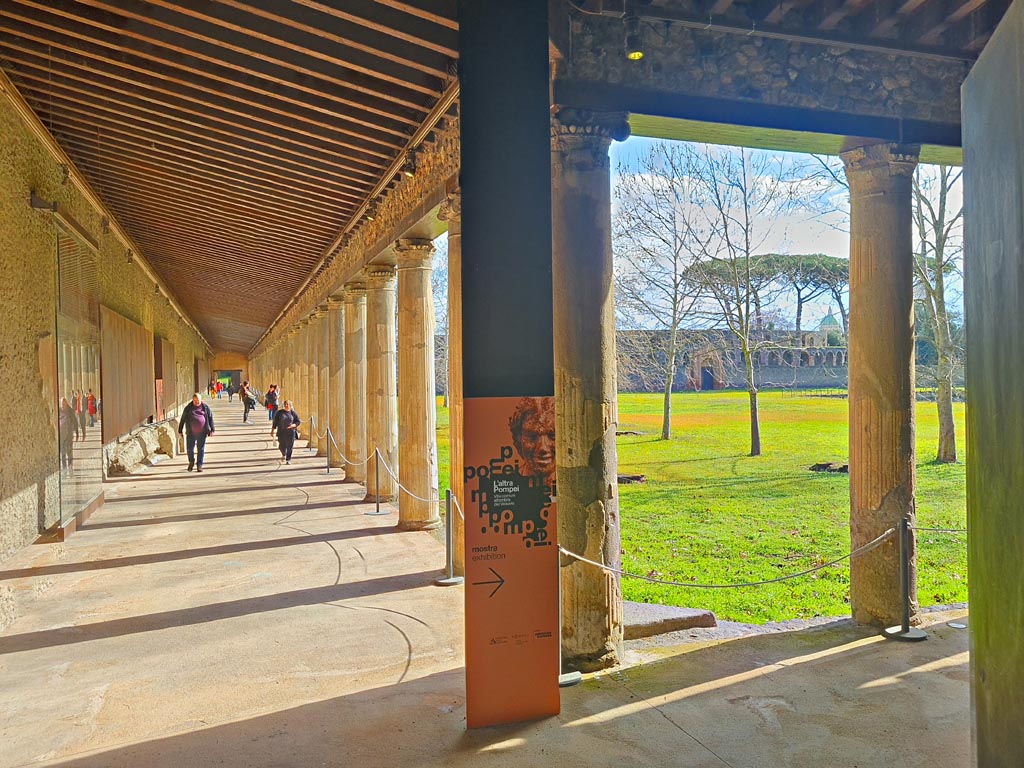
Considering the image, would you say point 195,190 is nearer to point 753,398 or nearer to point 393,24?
point 393,24

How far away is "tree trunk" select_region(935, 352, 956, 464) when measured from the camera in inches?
667

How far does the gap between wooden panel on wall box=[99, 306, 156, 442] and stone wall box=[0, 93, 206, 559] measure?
3590 mm

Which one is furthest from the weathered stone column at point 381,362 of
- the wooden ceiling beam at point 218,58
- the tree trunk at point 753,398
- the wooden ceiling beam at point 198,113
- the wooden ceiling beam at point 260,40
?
the tree trunk at point 753,398

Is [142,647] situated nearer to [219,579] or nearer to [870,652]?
[219,579]

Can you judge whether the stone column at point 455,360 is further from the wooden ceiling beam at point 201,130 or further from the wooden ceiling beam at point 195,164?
the wooden ceiling beam at point 195,164

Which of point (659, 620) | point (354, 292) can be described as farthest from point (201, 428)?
point (659, 620)

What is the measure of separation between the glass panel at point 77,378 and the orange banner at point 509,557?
6905 mm

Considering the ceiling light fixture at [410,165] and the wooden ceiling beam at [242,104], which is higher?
the wooden ceiling beam at [242,104]

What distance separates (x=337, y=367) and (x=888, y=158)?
12973 millimetres

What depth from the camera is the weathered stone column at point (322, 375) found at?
61.9ft

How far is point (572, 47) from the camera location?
5379 millimetres

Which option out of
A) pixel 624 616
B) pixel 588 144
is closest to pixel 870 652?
pixel 624 616

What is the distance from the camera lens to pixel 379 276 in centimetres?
1246

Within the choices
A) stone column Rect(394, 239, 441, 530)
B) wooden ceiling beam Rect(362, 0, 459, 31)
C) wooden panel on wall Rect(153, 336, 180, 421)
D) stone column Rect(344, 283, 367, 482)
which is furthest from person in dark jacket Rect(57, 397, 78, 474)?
wooden panel on wall Rect(153, 336, 180, 421)
